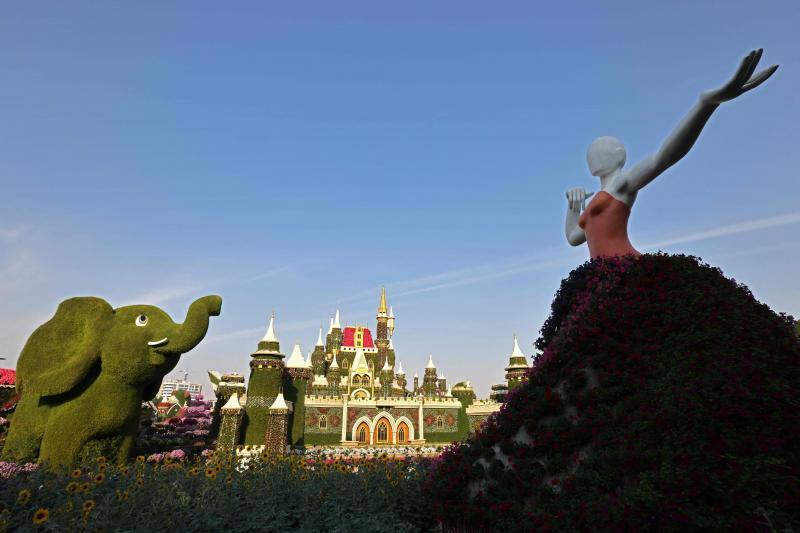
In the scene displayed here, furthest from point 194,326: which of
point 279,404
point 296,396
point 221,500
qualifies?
point 296,396

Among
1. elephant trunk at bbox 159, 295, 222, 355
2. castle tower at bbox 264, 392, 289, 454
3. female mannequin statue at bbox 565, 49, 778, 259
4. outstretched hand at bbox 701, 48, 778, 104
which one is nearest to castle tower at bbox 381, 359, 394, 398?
castle tower at bbox 264, 392, 289, 454

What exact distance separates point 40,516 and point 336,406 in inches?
1188

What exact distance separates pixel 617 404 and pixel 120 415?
A: 11.1 meters

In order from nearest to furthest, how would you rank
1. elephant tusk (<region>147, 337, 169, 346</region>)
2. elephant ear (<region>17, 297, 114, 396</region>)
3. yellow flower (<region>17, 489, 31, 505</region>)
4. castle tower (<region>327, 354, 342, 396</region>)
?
1. yellow flower (<region>17, 489, 31, 505</region>)
2. elephant ear (<region>17, 297, 114, 396</region>)
3. elephant tusk (<region>147, 337, 169, 346</region>)
4. castle tower (<region>327, 354, 342, 396</region>)

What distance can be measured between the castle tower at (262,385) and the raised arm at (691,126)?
23203 mm

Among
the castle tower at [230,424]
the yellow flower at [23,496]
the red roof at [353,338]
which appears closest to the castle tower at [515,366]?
the castle tower at [230,424]

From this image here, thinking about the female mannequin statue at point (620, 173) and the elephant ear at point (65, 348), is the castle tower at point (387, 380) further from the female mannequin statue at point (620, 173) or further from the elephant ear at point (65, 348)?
the female mannequin statue at point (620, 173)

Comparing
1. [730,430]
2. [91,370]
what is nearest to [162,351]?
[91,370]

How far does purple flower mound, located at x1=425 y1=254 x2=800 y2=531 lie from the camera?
3359 millimetres

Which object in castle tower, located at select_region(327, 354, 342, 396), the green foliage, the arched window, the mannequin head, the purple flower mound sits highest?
the mannequin head

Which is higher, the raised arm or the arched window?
the raised arm

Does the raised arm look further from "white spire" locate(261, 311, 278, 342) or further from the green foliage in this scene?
"white spire" locate(261, 311, 278, 342)

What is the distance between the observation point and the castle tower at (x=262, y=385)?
24.3 m

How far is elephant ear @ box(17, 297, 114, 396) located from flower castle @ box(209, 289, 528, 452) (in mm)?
5649
